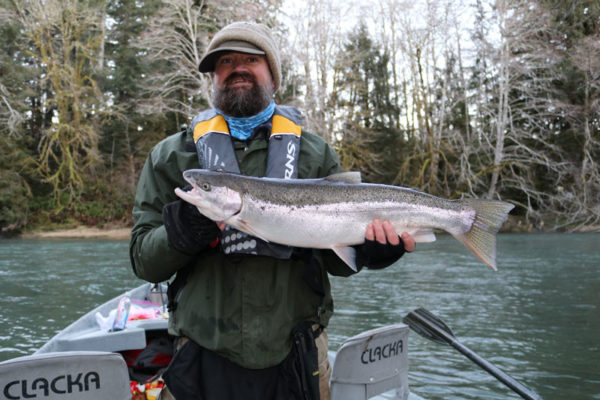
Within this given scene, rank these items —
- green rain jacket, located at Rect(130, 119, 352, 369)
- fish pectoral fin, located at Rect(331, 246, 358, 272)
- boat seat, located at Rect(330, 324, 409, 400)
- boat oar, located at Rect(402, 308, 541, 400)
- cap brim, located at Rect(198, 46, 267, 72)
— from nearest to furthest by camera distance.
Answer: green rain jacket, located at Rect(130, 119, 352, 369)
fish pectoral fin, located at Rect(331, 246, 358, 272)
cap brim, located at Rect(198, 46, 267, 72)
boat seat, located at Rect(330, 324, 409, 400)
boat oar, located at Rect(402, 308, 541, 400)

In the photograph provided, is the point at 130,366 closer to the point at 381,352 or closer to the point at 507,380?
the point at 381,352

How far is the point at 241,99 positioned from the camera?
9.09 feet

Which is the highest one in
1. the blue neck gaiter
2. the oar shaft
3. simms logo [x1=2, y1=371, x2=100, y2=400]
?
the blue neck gaiter

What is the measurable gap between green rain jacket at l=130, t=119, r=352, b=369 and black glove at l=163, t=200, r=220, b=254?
0.20 ft

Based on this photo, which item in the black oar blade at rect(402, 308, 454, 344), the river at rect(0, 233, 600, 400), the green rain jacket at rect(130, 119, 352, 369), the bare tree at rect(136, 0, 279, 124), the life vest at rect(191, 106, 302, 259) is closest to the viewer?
the green rain jacket at rect(130, 119, 352, 369)

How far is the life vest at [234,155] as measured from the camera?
8.28 feet

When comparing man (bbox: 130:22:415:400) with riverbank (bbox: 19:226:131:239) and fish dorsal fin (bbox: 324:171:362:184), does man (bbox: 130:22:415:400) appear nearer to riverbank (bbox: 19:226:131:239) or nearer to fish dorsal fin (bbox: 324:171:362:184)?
fish dorsal fin (bbox: 324:171:362:184)

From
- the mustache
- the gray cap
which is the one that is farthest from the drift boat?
the gray cap

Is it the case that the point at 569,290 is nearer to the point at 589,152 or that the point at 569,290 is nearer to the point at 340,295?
the point at 340,295

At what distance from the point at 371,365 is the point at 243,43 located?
228 centimetres

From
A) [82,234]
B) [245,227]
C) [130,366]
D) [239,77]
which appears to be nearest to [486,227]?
[245,227]

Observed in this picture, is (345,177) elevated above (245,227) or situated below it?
above

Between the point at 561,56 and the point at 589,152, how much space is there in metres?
5.42

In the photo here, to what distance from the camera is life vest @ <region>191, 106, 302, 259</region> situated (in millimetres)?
2523
